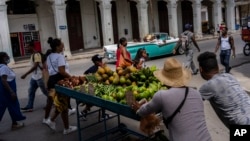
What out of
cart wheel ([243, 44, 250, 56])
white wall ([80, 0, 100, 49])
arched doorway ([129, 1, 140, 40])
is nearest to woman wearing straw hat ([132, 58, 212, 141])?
cart wheel ([243, 44, 250, 56])

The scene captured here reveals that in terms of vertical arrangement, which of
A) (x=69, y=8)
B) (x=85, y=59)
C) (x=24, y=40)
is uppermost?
(x=69, y=8)

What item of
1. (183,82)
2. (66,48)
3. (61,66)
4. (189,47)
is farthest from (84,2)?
(183,82)

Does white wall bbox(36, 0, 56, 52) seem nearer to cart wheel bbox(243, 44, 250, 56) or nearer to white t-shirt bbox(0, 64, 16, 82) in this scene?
cart wheel bbox(243, 44, 250, 56)

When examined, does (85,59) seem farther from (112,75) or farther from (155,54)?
(112,75)

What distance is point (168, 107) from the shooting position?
3.00 metres

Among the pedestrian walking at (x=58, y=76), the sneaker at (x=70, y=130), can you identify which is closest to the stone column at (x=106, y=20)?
the pedestrian walking at (x=58, y=76)

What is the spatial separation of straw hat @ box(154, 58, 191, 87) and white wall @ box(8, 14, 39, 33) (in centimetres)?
2169

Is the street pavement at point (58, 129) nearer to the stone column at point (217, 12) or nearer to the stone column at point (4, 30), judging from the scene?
the stone column at point (4, 30)

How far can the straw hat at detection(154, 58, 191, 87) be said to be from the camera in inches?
123

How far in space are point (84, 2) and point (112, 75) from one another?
22.2 meters

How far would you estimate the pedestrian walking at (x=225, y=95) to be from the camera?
3.03m

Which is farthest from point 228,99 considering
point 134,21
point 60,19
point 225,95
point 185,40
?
point 134,21

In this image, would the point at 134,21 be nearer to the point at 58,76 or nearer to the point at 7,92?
the point at 7,92

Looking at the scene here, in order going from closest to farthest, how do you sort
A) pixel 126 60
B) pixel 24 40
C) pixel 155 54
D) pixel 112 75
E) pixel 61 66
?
1. pixel 112 75
2. pixel 61 66
3. pixel 126 60
4. pixel 155 54
5. pixel 24 40
